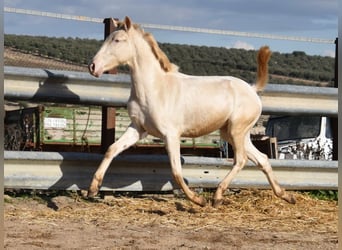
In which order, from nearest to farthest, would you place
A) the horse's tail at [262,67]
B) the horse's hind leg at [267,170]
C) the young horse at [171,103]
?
the young horse at [171,103], the horse's hind leg at [267,170], the horse's tail at [262,67]

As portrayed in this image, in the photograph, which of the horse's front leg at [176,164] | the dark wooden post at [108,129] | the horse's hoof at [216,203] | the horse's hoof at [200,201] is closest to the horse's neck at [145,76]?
the horse's front leg at [176,164]

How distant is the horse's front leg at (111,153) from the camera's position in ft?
22.9

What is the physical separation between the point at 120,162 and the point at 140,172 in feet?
0.85

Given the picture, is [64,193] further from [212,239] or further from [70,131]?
[70,131]

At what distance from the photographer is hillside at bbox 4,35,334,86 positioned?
34125mm

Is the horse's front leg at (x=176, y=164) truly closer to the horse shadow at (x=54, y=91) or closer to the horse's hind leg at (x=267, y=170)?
the horse's hind leg at (x=267, y=170)

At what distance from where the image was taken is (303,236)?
604cm

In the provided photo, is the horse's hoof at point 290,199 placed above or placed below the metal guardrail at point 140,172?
below

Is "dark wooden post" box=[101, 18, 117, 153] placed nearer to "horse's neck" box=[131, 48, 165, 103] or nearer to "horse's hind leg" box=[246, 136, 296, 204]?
"horse's neck" box=[131, 48, 165, 103]

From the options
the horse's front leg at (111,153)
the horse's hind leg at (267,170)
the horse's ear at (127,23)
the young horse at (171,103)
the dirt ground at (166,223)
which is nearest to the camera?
the dirt ground at (166,223)

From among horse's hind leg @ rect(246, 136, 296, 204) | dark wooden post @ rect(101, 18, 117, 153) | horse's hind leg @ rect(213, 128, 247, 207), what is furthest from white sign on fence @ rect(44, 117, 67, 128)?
horse's hind leg @ rect(213, 128, 247, 207)

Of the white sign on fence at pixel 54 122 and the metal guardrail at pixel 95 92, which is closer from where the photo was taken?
the metal guardrail at pixel 95 92

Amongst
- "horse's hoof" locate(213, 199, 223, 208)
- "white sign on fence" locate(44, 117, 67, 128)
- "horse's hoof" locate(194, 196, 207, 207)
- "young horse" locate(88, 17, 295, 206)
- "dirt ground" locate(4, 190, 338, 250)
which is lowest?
"dirt ground" locate(4, 190, 338, 250)

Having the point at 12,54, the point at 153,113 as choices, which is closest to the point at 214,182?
the point at 153,113
